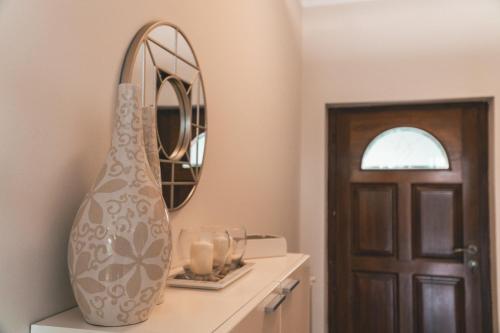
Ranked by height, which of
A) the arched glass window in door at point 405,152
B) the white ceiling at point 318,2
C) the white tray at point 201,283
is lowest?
the white tray at point 201,283

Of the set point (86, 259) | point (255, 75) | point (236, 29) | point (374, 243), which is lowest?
point (374, 243)

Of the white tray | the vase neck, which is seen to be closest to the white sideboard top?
the white tray

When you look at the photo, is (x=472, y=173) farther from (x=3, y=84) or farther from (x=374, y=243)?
(x=3, y=84)

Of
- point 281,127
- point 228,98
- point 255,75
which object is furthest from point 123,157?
point 281,127

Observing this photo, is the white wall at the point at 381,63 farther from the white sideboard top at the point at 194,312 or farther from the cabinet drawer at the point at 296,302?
the white sideboard top at the point at 194,312

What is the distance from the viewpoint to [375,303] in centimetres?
291

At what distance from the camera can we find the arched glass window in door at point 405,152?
2.85m

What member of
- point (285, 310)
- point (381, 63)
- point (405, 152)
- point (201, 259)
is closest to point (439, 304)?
point (405, 152)

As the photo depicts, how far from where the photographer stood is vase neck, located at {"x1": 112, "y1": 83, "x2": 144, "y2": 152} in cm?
77

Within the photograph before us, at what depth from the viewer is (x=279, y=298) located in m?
1.06

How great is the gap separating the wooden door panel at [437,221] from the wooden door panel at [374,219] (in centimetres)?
14

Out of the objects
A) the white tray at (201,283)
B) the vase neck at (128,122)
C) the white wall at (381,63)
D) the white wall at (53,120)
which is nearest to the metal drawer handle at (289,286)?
the white tray at (201,283)

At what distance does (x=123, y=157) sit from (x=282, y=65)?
1863 millimetres

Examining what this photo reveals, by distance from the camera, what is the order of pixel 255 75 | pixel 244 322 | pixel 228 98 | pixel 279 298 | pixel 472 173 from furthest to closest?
pixel 472 173
pixel 255 75
pixel 228 98
pixel 279 298
pixel 244 322
